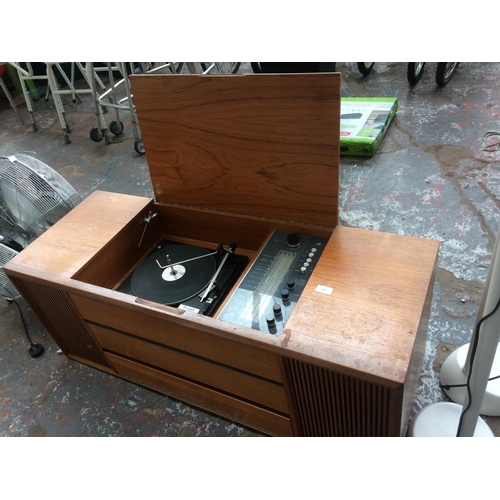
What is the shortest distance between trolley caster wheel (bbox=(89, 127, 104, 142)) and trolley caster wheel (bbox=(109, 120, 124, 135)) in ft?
0.31

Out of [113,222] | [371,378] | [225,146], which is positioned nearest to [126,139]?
[113,222]

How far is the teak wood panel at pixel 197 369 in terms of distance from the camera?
3.79 ft

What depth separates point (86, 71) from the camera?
285cm

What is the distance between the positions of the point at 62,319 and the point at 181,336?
0.55m

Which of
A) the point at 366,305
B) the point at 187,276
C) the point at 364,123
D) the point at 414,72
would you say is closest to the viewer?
the point at 366,305

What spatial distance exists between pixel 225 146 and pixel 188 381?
0.74 meters

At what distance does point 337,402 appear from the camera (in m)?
1.01

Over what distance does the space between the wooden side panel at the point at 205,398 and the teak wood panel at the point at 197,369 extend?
0.10 feet

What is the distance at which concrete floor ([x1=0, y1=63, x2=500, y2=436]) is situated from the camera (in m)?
1.47

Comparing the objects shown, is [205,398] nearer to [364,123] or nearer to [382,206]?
[382,206]

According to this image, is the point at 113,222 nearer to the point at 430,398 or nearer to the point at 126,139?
the point at 430,398

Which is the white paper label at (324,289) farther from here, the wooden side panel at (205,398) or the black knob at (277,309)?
the wooden side panel at (205,398)

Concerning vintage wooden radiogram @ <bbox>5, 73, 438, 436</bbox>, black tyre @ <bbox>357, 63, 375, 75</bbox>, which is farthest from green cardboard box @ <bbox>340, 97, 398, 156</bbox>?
vintage wooden radiogram @ <bbox>5, 73, 438, 436</bbox>

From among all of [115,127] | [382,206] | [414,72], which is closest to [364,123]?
[382,206]
